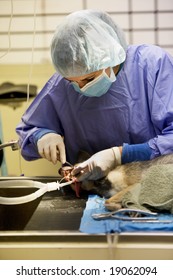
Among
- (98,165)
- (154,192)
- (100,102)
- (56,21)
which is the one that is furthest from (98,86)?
(56,21)

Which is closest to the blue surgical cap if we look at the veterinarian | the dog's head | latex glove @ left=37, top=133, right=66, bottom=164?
the veterinarian

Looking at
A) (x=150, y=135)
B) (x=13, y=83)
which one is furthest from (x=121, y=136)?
A: (x=13, y=83)

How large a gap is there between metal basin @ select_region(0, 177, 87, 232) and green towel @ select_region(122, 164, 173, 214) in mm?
195

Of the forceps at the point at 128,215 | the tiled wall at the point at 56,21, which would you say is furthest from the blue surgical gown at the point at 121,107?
the tiled wall at the point at 56,21

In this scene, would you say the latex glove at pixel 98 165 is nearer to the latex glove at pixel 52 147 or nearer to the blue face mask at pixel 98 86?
the latex glove at pixel 52 147

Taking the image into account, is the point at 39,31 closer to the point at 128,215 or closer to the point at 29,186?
the point at 29,186

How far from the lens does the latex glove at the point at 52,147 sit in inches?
55.0

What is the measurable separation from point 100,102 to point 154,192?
0.47 meters

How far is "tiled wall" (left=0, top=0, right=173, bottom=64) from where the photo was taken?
223cm

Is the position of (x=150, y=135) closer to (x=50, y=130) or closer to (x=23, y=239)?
(x=50, y=130)

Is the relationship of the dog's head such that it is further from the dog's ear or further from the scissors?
the scissors

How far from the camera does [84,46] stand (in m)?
1.23

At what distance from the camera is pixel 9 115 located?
2.24 metres

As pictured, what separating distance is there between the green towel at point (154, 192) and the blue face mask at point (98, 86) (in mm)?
383
